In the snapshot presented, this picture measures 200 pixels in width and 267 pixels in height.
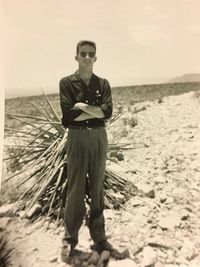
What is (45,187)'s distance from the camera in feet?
4.95

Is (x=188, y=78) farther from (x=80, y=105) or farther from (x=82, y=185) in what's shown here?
(x=82, y=185)

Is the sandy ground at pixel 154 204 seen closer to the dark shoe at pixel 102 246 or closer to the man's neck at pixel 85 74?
the dark shoe at pixel 102 246

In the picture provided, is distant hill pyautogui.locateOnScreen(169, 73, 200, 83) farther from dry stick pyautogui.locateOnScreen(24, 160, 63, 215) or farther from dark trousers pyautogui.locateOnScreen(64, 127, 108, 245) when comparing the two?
dry stick pyautogui.locateOnScreen(24, 160, 63, 215)

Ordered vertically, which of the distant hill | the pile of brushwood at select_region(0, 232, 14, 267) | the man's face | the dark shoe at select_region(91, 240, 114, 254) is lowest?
the pile of brushwood at select_region(0, 232, 14, 267)

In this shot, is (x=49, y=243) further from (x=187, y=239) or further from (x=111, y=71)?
(x=111, y=71)

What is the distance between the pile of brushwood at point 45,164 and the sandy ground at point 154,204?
0.12 feet

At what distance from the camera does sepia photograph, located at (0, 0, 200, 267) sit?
1.42m

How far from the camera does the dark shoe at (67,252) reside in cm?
142

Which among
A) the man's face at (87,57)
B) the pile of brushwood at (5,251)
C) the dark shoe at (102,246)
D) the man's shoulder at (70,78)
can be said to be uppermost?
the man's face at (87,57)

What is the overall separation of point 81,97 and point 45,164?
0.26 meters

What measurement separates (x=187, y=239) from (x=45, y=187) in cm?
47

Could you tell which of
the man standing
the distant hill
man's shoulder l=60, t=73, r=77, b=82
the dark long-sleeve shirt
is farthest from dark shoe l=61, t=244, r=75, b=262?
→ the distant hill

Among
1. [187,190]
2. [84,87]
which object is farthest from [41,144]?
[187,190]

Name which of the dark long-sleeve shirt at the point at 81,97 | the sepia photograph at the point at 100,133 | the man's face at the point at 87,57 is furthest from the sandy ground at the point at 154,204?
the man's face at the point at 87,57
